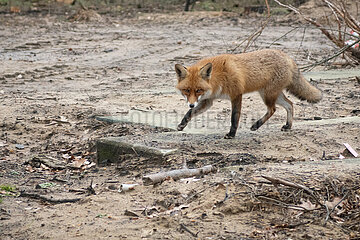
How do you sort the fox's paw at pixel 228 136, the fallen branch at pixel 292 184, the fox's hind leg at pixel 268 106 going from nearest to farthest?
the fallen branch at pixel 292 184, the fox's paw at pixel 228 136, the fox's hind leg at pixel 268 106

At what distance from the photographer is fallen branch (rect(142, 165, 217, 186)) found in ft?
15.1

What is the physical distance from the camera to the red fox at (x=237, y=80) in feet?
19.4

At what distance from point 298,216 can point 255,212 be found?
1.04 feet

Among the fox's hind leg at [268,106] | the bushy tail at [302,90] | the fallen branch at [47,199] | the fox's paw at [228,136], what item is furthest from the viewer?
the bushy tail at [302,90]

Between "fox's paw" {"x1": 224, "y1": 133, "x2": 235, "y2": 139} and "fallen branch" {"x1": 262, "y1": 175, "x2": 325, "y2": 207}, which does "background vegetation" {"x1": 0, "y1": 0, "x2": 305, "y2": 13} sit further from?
"fallen branch" {"x1": 262, "y1": 175, "x2": 325, "y2": 207}

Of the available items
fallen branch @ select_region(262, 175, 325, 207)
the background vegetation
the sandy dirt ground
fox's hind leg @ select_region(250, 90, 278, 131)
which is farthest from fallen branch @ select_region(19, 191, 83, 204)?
the background vegetation

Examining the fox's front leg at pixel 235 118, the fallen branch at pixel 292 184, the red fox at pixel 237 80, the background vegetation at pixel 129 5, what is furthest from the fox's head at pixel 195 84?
the background vegetation at pixel 129 5

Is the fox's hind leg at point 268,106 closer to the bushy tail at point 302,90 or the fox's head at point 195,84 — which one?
the bushy tail at point 302,90

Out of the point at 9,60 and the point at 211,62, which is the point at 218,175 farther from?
the point at 9,60

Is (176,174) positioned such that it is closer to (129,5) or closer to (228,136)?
(228,136)

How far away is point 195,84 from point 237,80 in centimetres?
52

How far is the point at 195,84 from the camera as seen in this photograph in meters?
5.86

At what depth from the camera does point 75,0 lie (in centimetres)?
2078

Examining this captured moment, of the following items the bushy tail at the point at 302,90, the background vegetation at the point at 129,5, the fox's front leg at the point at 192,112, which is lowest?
the background vegetation at the point at 129,5
